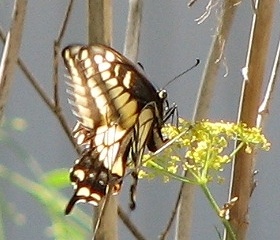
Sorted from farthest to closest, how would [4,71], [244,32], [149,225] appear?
[149,225], [244,32], [4,71]

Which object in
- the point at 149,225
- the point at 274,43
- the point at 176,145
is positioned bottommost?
the point at 149,225

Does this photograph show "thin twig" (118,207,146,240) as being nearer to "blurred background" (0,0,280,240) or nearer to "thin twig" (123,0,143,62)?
"thin twig" (123,0,143,62)

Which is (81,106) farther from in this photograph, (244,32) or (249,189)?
(244,32)

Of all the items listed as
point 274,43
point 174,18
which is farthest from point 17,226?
point 274,43

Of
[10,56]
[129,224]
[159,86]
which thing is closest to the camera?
[10,56]

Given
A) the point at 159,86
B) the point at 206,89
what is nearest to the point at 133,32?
the point at 206,89

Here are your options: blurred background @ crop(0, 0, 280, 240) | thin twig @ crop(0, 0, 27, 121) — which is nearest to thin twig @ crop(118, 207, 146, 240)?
thin twig @ crop(0, 0, 27, 121)

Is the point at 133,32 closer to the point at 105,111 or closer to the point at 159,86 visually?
the point at 105,111

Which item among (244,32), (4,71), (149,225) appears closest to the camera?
(4,71)
